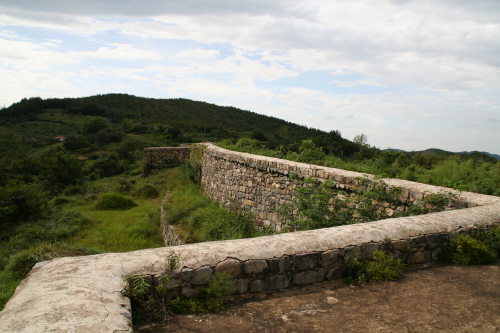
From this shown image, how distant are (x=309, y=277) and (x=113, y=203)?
38.7ft

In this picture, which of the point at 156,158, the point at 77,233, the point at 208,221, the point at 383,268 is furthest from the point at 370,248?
the point at 156,158

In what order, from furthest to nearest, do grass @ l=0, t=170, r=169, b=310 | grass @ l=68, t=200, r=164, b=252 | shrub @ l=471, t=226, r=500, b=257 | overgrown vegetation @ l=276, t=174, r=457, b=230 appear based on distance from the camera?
grass @ l=68, t=200, r=164, b=252 < grass @ l=0, t=170, r=169, b=310 < overgrown vegetation @ l=276, t=174, r=457, b=230 < shrub @ l=471, t=226, r=500, b=257

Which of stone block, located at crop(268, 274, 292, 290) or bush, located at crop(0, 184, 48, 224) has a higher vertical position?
stone block, located at crop(268, 274, 292, 290)

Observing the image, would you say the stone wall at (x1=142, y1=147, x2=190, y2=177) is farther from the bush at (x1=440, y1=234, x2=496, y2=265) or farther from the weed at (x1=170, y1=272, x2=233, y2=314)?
the weed at (x1=170, y1=272, x2=233, y2=314)

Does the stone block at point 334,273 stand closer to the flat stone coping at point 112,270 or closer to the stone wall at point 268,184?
the flat stone coping at point 112,270

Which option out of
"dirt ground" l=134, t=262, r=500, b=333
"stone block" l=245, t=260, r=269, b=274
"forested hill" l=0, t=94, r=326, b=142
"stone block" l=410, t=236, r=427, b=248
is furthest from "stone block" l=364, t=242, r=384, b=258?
"forested hill" l=0, t=94, r=326, b=142

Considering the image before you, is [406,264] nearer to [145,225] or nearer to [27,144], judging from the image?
[145,225]

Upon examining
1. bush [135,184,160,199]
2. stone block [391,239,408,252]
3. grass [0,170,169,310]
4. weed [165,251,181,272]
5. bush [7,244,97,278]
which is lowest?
grass [0,170,169,310]

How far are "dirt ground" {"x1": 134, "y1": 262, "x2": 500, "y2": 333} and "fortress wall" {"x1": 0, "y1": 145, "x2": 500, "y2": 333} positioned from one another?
0.21m

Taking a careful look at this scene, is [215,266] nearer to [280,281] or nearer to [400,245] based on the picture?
[280,281]

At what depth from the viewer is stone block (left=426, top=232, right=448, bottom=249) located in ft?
12.4

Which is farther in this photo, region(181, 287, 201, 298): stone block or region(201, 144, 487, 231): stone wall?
region(201, 144, 487, 231): stone wall

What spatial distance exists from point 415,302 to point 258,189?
18.6 ft

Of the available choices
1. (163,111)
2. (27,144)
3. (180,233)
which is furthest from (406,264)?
(163,111)
